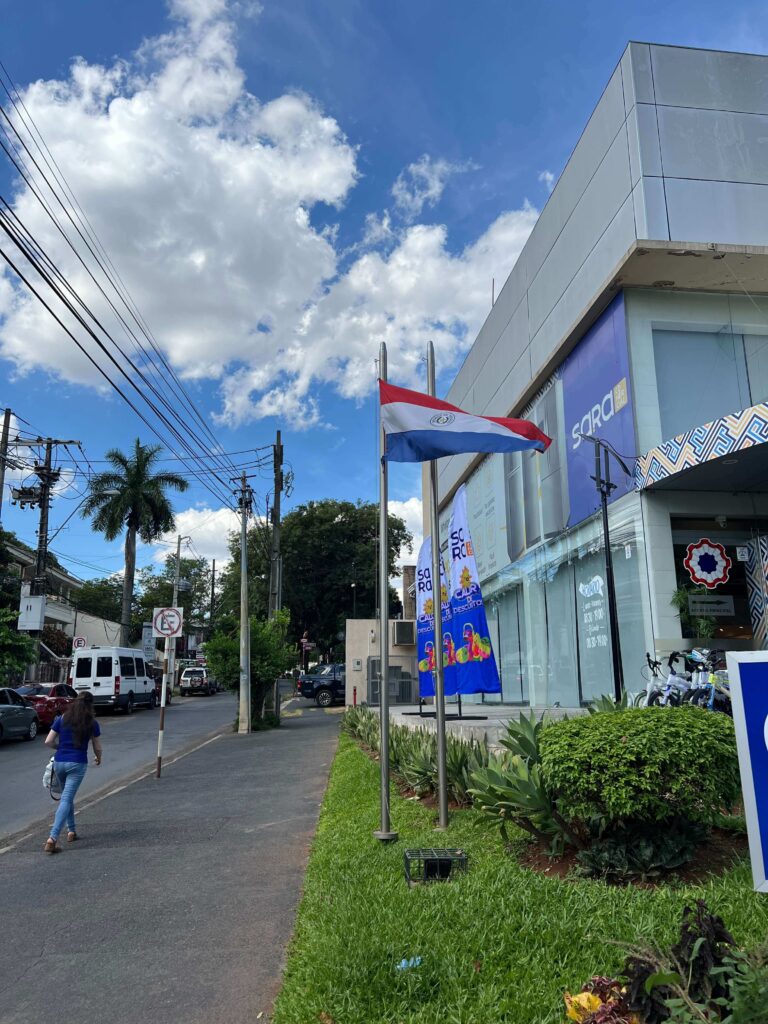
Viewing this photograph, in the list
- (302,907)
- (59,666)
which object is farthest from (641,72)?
(59,666)

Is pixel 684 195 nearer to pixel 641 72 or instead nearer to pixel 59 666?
pixel 641 72

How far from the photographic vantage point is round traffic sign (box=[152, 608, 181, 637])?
13.9 m

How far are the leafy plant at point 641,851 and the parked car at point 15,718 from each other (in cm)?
1839

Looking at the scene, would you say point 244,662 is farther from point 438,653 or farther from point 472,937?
point 472,937

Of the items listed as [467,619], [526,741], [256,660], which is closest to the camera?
[526,741]

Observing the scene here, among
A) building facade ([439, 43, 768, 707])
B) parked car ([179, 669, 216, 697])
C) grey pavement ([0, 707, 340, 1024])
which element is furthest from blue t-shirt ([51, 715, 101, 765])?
parked car ([179, 669, 216, 697])

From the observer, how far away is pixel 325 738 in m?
20.3

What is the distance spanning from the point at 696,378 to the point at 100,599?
6424cm

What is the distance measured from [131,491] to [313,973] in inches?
1600

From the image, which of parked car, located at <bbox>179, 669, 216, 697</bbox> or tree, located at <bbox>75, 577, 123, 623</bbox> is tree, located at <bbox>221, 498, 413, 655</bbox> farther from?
tree, located at <bbox>75, 577, 123, 623</bbox>

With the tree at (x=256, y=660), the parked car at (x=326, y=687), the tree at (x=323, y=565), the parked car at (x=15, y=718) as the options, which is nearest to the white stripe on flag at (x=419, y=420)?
the parked car at (x=15, y=718)

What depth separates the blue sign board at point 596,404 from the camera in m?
14.9

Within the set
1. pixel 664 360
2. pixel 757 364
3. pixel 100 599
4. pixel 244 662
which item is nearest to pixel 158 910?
pixel 664 360

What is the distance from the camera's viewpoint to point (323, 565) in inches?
2080
